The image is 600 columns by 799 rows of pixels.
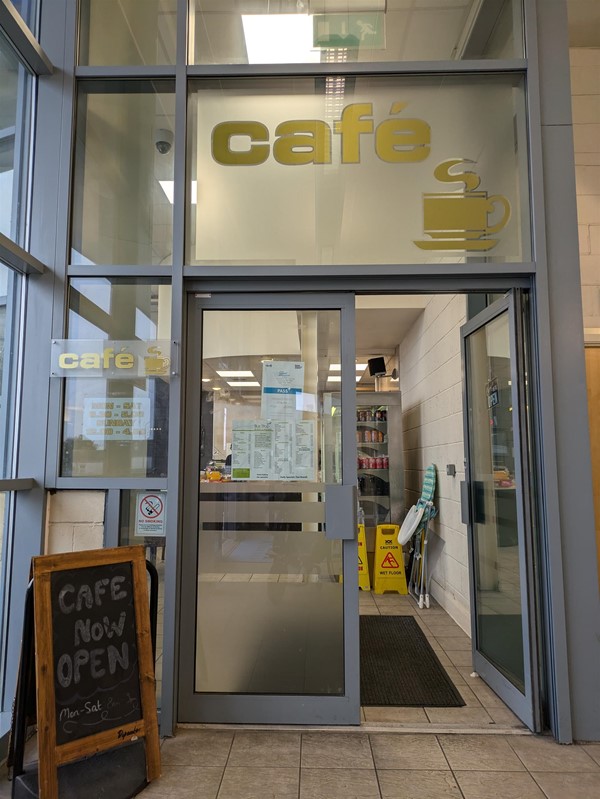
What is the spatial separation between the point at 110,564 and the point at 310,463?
3.40ft

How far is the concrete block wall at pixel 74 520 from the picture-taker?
2.68m

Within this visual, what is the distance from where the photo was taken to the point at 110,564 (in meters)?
2.23

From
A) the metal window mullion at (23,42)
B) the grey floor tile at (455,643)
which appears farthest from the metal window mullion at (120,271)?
the grey floor tile at (455,643)

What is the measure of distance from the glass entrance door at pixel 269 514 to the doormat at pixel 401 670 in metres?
0.49

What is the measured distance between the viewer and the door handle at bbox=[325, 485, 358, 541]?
263cm

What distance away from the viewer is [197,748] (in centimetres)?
238

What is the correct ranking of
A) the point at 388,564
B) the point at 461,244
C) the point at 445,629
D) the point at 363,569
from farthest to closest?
the point at 363,569 → the point at 388,564 → the point at 445,629 → the point at 461,244

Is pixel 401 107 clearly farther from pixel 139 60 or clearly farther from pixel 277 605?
pixel 277 605

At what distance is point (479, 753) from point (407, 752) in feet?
1.03

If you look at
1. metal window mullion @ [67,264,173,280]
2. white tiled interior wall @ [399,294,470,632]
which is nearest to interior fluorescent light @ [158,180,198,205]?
metal window mullion @ [67,264,173,280]

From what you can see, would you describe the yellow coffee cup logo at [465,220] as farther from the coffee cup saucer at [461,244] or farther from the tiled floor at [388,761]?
the tiled floor at [388,761]

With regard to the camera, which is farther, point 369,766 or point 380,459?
point 380,459

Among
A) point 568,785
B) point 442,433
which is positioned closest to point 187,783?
point 568,785

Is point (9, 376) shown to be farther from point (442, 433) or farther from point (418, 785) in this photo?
point (442, 433)
